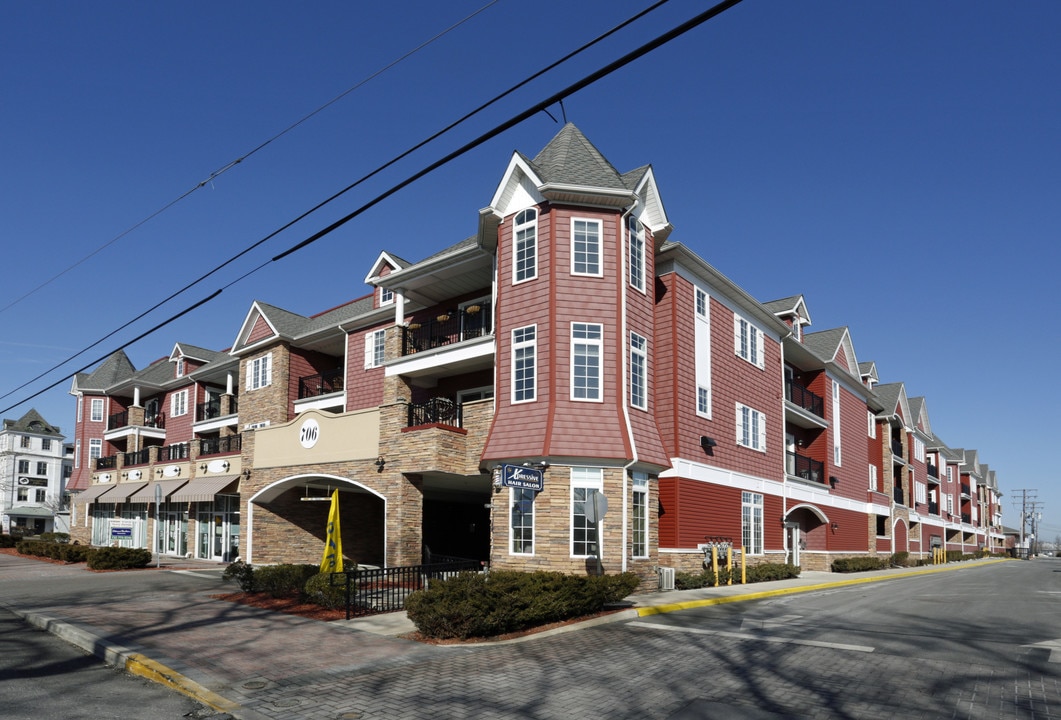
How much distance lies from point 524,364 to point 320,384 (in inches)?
664

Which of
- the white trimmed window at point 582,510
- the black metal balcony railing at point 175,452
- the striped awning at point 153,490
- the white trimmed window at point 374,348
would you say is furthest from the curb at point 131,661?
the black metal balcony railing at point 175,452

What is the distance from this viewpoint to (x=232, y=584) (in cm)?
2339

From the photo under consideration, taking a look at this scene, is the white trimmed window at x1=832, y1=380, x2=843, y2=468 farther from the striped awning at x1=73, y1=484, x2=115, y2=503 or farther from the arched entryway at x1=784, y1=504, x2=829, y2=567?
the striped awning at x1=73, y1=484, x2=115, y2=503

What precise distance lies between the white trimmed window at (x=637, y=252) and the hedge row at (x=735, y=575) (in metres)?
8.63

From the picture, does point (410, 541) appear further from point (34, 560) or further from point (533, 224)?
point (34, 560)

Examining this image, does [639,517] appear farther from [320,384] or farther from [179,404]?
[179,404]

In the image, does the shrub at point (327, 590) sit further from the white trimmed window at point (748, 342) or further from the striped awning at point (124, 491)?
the striped awning at point (124, 491)

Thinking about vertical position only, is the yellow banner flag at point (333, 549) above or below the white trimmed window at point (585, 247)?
below

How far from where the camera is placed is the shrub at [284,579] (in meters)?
18.6

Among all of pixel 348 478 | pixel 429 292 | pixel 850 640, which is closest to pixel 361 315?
pixel 429 292

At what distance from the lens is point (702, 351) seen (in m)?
27.0

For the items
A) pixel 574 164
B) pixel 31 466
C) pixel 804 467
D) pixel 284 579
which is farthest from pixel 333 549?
pixel 31 466

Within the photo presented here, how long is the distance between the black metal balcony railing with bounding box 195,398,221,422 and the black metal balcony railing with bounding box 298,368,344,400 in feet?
32.5

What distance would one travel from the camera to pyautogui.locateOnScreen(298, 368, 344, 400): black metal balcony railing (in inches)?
1371
